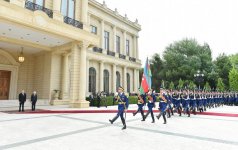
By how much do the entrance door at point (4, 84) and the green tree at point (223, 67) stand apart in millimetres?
40749

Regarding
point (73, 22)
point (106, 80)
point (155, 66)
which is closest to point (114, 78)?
point (106, 80)

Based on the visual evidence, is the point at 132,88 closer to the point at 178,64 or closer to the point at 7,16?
the point at 178,64

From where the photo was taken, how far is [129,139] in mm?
5918

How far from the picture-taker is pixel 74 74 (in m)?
17.2

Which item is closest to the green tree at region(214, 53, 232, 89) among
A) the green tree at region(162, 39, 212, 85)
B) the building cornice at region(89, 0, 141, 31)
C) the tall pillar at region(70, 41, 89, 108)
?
the green tree at region(162, 39, 212, 85)

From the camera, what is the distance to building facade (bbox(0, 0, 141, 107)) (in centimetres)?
1426

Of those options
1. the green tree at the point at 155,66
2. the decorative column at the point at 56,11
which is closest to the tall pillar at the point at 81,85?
the decorative column at the point at 56,11

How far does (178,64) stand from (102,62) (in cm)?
2437

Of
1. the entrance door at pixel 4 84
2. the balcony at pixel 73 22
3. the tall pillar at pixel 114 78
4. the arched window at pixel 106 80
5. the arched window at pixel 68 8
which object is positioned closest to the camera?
the balcony at pixel 73 22

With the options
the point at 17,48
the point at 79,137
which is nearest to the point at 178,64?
A: the point at 17,48

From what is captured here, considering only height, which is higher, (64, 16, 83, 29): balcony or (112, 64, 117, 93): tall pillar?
(64, 16, 83, 29): balcony

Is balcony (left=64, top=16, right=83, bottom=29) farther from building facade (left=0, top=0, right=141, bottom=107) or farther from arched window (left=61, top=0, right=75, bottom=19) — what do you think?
arched window (left=61, top=0, right=75, bottom=19)

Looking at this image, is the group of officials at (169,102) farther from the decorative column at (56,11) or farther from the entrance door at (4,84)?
the entrance door at (4,84)

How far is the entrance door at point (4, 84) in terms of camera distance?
19.3m
